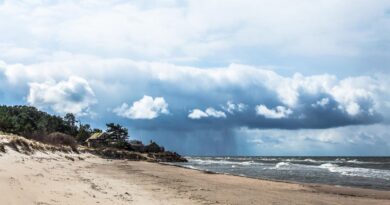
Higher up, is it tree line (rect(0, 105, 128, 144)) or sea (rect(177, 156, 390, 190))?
tree line (rect(0, 105, 128, 144))

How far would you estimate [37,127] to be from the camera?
101 meters

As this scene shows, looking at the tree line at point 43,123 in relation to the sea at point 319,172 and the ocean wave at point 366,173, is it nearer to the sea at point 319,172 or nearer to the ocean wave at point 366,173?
the sea at point 319,172

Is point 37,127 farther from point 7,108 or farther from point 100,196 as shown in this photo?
point 100,196

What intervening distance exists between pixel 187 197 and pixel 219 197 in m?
1.85

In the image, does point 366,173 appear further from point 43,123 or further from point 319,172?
point 43,123

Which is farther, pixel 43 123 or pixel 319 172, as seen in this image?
pixel 43 123

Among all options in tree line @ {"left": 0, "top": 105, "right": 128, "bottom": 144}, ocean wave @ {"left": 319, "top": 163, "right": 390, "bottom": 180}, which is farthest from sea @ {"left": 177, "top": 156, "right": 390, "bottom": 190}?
tree line @ {"left": 0, "top": 105, "right": 128, "bottom": 144}

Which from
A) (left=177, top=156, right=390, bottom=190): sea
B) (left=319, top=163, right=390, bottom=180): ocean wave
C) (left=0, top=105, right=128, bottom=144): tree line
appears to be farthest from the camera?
(left=0, top=105, right=128, bottom=144): tree line

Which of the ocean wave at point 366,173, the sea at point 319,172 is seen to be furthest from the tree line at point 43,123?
the ocean wave at point 366,173

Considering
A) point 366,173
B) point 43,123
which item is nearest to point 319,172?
point 366,173

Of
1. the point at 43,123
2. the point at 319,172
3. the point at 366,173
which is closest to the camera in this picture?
the point at 366,173

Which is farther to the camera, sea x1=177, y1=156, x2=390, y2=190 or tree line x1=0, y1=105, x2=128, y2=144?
tree line x1=0, y1=105, x2=128, y2=144

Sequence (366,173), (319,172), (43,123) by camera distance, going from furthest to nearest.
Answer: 1. (43,123)
2. (319,172)
3. (366,173)

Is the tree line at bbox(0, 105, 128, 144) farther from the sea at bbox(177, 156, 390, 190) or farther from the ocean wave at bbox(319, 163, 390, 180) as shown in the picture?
the ocean wave at bbox(319, 163, 390, 180)
